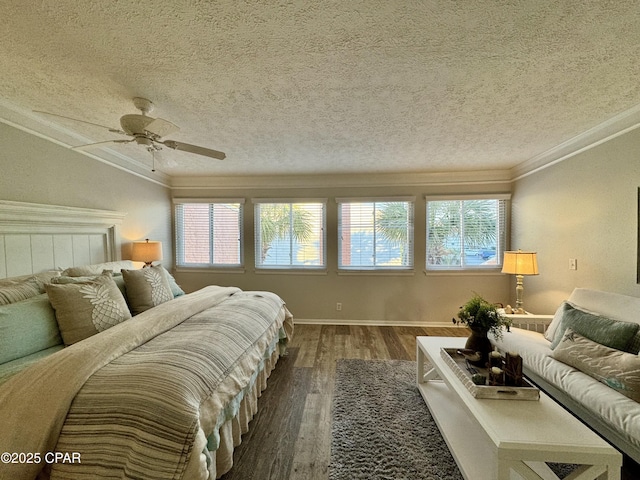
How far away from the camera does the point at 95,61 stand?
145cm

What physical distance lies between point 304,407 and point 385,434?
652 mm

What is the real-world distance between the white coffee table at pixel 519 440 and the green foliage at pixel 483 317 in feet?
1.22

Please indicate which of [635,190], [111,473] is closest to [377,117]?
[635,190]

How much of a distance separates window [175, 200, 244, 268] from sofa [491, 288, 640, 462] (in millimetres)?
3837

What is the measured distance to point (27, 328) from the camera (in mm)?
1435

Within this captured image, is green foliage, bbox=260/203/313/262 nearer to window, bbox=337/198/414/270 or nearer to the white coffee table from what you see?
window, bbox=337/198/414/270

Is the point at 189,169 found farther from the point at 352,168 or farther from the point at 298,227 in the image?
the point at 352,168

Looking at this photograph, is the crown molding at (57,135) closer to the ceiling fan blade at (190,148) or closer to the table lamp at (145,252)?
the table lamp at (145,252)

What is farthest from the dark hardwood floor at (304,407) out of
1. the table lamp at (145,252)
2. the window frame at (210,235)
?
the table lamp at (145,252)

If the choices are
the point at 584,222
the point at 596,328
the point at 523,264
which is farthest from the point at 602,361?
the point at 584,222

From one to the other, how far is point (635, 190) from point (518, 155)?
1.29 meters

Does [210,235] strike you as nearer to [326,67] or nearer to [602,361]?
[326,67]

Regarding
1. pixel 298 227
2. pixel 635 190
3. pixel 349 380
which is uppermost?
pixel 635 190

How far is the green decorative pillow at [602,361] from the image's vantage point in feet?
4.66
